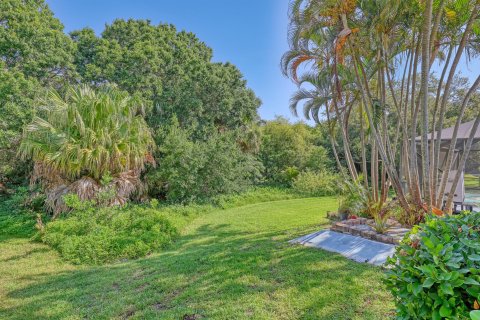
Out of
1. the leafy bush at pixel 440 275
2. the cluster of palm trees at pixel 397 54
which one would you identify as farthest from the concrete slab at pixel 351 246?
the leafy bush at pixel 440 275

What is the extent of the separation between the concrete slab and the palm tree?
18.3ft

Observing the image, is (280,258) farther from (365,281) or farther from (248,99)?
(248,99)

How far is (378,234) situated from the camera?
17.6 ft

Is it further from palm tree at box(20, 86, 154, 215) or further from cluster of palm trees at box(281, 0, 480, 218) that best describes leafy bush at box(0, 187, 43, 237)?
cluster of palm trees at box(281, 0, 480, 218)

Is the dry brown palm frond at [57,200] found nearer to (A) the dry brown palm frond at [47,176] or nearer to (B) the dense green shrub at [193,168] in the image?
(A) the dry brown palm frond at [47,176]

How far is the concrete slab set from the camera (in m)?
4.72

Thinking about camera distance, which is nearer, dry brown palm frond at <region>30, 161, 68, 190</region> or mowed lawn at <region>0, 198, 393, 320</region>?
mowed lawn at <region>0, 198, 393, 320</region>

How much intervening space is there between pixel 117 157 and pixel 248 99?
26.5ft

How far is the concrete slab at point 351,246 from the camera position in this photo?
4719 mm

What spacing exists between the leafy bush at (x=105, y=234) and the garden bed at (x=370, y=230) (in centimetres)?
Result: 423

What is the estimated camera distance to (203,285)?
4098 millimetres

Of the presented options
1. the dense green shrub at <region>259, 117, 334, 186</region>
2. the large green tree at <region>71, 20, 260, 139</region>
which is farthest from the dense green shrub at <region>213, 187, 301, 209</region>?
the large green tree at <region>71, 20, 260, 139</region>

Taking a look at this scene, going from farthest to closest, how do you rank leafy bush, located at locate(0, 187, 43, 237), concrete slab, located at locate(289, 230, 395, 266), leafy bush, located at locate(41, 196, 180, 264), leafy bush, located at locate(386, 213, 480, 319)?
leafy bush, located at locate(0, 187, 43, 237) → leafy bush, located at locate(41, 196, 180, 264) → concrete slab, located at locate(289, 230, 395, 266) → leafy bush, located at locate(386, 213, 480, 319)

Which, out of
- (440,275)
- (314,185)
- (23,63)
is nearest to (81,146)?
(23,63)
